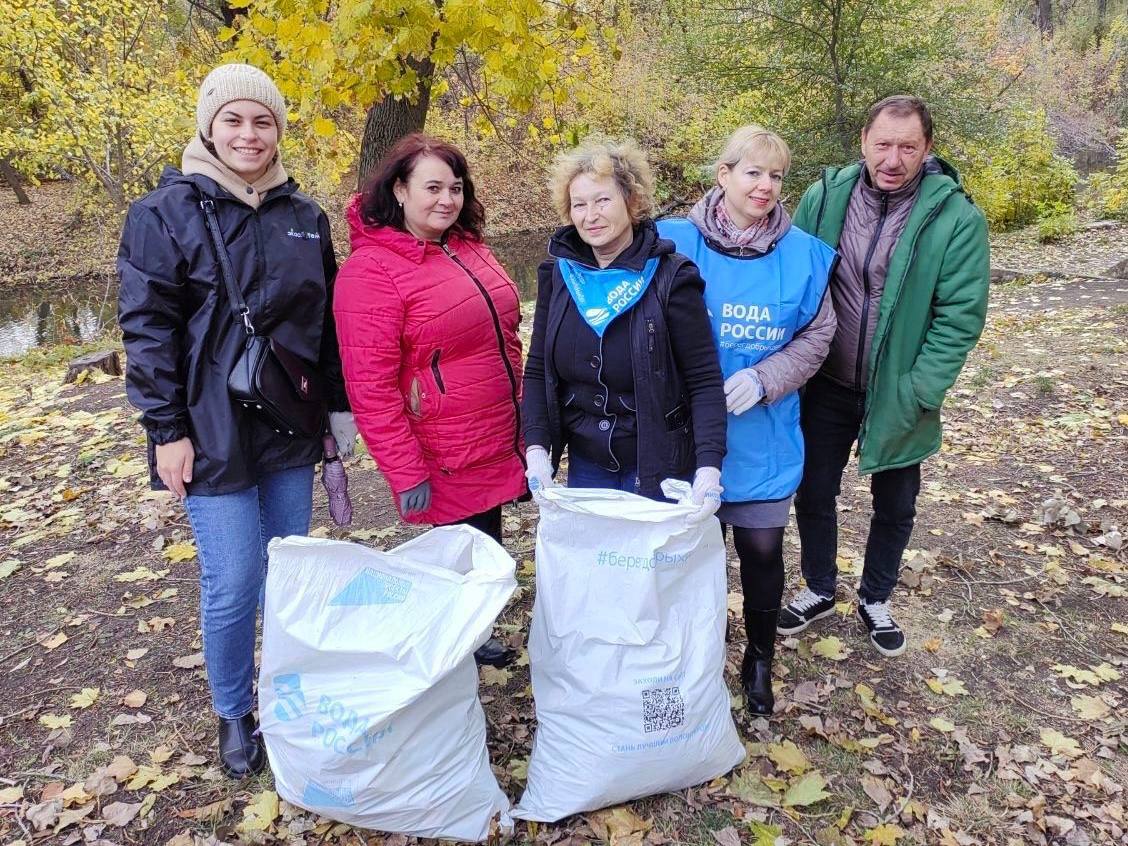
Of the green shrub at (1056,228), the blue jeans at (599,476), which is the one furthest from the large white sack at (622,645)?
the green shrub at (1056,228)

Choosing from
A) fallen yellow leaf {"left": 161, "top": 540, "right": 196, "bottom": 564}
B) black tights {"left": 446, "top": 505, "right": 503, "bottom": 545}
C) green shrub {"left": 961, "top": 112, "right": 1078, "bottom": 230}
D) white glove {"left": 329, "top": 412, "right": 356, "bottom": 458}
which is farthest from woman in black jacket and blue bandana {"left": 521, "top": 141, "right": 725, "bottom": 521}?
green shrub {"left": 961, "top": 112, "right": 1078, "bottom": 230}

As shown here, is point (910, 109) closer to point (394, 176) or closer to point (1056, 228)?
point (394, 176)

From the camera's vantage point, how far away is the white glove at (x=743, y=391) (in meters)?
2.11

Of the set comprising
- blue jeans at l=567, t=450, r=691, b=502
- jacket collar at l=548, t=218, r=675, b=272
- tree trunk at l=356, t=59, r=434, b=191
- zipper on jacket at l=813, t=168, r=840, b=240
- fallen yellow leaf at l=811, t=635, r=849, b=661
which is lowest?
fallen yellow leaf at l=811, t=635, r=849, b=661

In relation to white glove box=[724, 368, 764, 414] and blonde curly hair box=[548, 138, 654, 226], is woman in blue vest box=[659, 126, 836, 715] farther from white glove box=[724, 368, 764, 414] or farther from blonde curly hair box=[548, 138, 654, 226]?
blonde curly hair box=[548, 138, 654, 226]

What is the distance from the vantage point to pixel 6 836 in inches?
84.0

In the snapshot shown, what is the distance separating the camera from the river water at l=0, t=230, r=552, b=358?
12.1m

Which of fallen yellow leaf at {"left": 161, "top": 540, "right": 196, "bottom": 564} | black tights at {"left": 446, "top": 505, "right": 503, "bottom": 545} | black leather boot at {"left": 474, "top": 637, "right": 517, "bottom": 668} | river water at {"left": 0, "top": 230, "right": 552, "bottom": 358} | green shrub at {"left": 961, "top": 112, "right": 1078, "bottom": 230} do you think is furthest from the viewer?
green shrub at {"left": 961, "top": 112, "right": 1078, "bottom": 230}

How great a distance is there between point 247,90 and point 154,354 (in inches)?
28.3

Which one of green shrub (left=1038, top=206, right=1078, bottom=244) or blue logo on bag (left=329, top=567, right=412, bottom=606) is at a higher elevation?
green shrub (left=1038, top=206, right=1078, bottom=244)

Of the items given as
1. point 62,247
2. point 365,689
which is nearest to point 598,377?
point 365,689

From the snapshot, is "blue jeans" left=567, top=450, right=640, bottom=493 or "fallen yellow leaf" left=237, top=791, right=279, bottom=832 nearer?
"fallen yellow leaf" left=237, top=791, right=279, bottom=832

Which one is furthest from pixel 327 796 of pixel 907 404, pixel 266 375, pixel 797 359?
pixel 907 404

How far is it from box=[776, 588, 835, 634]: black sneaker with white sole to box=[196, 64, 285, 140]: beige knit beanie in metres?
2.51
